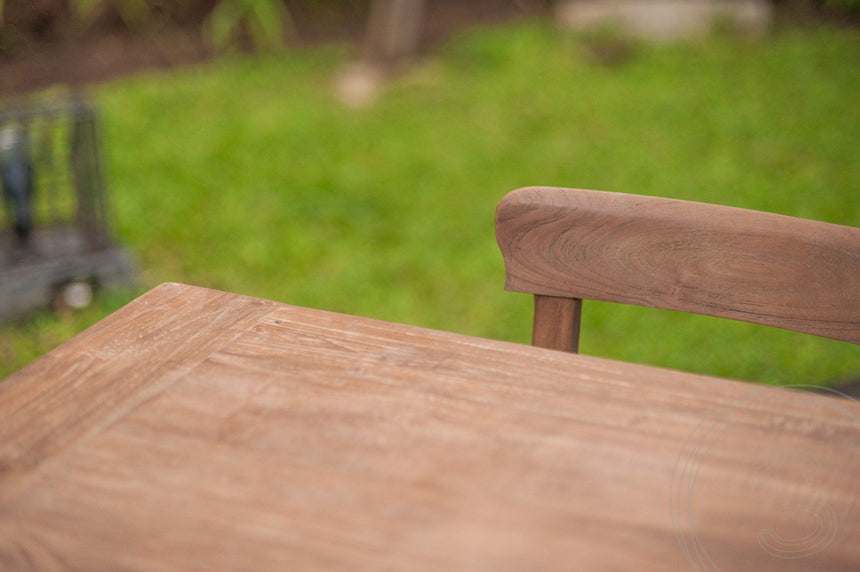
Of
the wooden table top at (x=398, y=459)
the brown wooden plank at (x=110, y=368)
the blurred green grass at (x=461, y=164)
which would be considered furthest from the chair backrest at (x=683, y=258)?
the blurred green grass at (x=461, y=164)

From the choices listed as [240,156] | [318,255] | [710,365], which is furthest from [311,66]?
[710,365]

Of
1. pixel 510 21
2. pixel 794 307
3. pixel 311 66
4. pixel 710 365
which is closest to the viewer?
pixel 794 307

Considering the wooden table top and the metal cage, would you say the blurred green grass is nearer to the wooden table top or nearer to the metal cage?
the metal cage

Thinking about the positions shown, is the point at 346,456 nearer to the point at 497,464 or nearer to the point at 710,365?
the point at 497,464

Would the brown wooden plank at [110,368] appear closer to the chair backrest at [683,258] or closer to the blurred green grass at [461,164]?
the chair backrest at [683,258]

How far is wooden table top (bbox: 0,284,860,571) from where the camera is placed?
1.80ft

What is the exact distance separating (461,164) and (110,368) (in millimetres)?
3295

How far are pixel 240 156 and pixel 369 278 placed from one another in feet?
3.91

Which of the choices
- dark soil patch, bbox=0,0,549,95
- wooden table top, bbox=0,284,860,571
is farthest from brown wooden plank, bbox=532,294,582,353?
dark soil patch, bbox=0,0,549,95

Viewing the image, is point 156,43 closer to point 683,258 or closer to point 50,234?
point 50,234

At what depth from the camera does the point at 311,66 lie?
195 inches

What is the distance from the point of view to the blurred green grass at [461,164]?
114 inches

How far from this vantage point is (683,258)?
0.87 metres

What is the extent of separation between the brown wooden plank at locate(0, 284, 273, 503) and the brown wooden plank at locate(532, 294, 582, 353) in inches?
11.9
